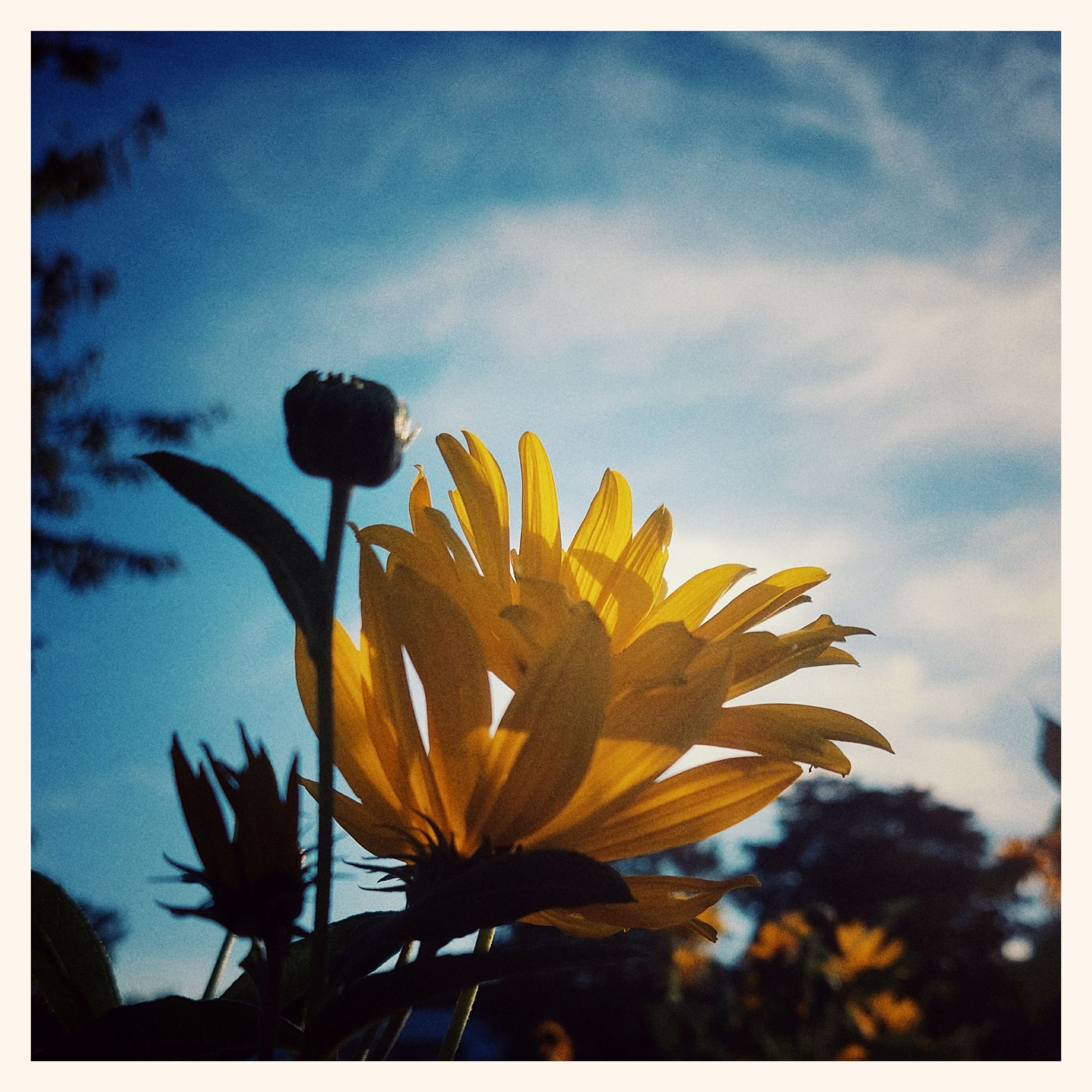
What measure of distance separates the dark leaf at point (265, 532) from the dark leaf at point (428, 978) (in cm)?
8

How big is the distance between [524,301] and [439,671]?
4.90 ft

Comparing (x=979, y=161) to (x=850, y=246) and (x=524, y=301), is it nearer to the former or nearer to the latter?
(x=850, y=246)

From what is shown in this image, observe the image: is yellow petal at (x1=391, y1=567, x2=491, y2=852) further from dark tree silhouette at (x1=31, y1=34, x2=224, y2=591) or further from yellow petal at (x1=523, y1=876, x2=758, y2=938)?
dark tree silhouette at (x1=31, y1=34, x2=224, y2=591)

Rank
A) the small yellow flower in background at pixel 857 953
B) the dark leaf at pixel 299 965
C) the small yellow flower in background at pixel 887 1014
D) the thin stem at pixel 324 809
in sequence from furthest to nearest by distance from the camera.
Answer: the small yellow flower in background at pixel 887 1014, the small yellow flower in background at pixel 857 953, the dark leaf at pixel 299 965, the thin stem at pixel 324 809

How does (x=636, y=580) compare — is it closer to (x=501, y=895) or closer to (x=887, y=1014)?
(x=501, y=895)

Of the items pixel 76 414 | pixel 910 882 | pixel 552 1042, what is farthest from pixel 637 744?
pixel 910 882

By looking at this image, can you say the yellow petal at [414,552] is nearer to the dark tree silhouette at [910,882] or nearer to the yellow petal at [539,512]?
the yellow petal at [539,512]

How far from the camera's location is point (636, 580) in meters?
Answer: 0.32

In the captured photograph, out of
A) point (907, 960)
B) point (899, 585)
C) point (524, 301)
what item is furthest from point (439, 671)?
point (524, 301)

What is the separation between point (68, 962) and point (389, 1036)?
128 millimetres

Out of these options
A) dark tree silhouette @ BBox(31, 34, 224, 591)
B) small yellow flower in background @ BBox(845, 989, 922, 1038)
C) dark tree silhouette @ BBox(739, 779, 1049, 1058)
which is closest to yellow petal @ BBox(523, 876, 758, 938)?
dark tree silhouette @ BBox(739, 779, 1049, 1058)

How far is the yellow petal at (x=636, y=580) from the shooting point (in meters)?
0.31

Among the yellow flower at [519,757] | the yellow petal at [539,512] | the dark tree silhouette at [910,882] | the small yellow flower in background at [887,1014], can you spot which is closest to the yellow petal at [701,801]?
the yellow flower at [519,757]

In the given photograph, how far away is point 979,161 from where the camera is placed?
1.44 metres
